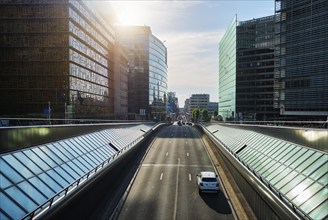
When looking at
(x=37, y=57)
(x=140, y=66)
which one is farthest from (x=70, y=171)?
(x=140, y=66)

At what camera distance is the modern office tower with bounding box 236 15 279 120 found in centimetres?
12056

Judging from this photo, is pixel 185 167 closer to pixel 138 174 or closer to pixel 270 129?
pixel 138 174

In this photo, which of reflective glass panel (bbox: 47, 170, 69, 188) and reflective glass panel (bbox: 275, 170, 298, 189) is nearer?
reflective glass panel (bbox: 275, 170, 298, 189)

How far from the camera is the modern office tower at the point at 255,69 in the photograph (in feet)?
396

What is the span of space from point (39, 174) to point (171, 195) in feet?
40.6

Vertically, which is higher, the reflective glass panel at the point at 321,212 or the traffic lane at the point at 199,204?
the reflective glass panel at the point at 321,212

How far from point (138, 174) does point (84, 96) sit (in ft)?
170

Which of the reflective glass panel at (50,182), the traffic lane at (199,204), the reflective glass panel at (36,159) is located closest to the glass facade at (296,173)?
the traffic lane at (199,204)

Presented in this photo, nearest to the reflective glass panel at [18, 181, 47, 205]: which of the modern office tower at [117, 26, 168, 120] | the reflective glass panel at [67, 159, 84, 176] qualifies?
the reflective glass panel at [67, 159, 84, 176]

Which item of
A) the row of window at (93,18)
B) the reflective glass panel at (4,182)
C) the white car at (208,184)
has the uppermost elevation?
the row of window at (93,18)

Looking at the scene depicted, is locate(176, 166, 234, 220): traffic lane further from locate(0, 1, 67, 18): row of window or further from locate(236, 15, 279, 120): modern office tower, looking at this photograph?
locate(236, 15, 279, 120): modern office tower

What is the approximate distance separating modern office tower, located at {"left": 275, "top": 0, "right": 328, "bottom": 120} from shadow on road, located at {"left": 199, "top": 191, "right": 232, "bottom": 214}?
6242 centimetres

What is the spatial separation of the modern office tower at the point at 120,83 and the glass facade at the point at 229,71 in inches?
1931

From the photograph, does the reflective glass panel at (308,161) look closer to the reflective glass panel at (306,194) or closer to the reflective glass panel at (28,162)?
the reflective glass panel at (306,194)
